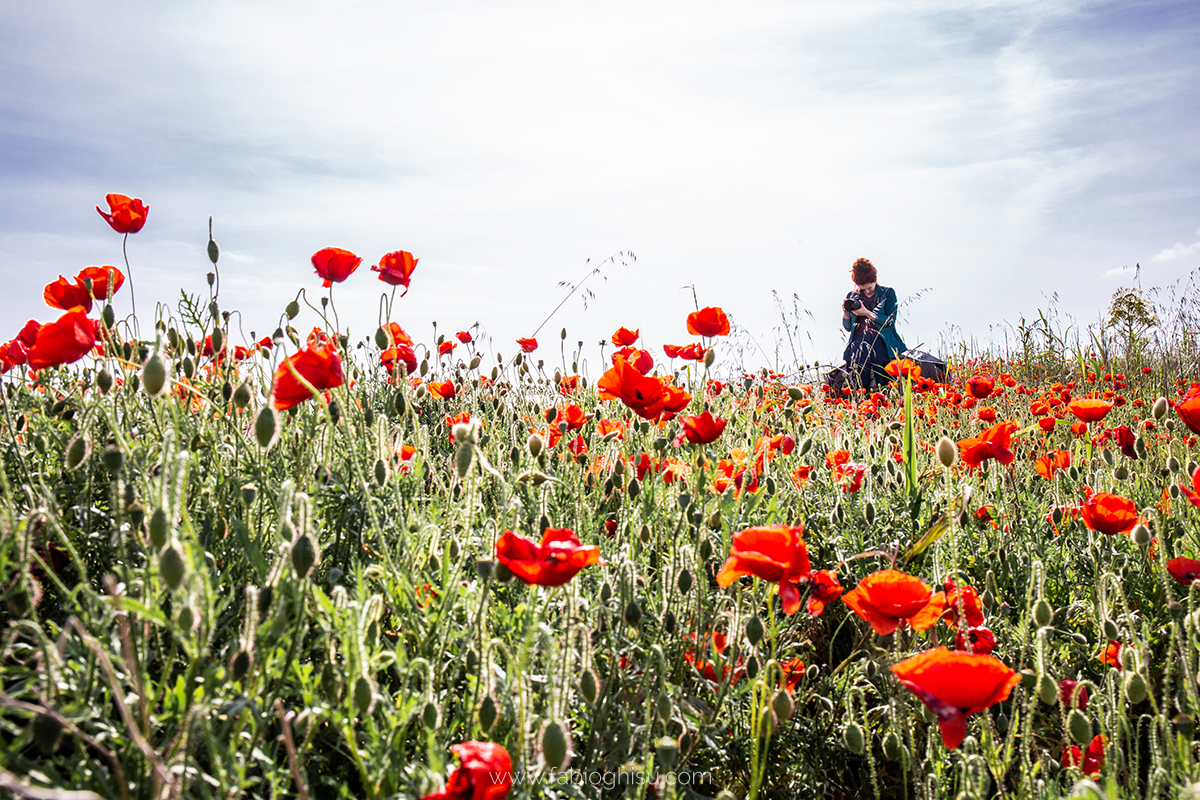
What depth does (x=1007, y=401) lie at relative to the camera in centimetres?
627

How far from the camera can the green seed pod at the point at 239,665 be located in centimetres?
103

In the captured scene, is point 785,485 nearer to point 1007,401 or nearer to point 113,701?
point 113,701

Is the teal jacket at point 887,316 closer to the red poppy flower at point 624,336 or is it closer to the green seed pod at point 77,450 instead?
the red poppy flower at point 624,336

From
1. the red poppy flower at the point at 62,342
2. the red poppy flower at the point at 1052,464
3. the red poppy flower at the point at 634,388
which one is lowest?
the red poppy flower at the point at 1052,464

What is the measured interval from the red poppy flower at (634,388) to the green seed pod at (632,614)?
68 centimetres

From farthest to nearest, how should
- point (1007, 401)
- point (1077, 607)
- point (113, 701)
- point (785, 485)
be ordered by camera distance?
1. point (1007, 401)
2. point (785, 485)
3. point (1077, 607)
4. point (113, 701)

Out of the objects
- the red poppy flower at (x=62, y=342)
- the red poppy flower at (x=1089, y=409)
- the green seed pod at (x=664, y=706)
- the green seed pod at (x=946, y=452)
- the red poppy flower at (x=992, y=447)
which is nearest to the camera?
the green seed pod at (x=664, y=706)

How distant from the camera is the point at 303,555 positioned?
3.47ft

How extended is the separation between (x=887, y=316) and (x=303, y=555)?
850 centimetres

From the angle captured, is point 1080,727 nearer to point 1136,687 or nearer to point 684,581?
point 1136,687

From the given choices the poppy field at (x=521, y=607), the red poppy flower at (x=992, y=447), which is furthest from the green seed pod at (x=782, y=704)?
the red poppy flower at (x=992, y=447)

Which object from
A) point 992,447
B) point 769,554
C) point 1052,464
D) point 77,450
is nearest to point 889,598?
point 769,554

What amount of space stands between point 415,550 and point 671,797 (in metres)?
0.66

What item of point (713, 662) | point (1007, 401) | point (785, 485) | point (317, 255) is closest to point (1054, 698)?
point (713, 662)
